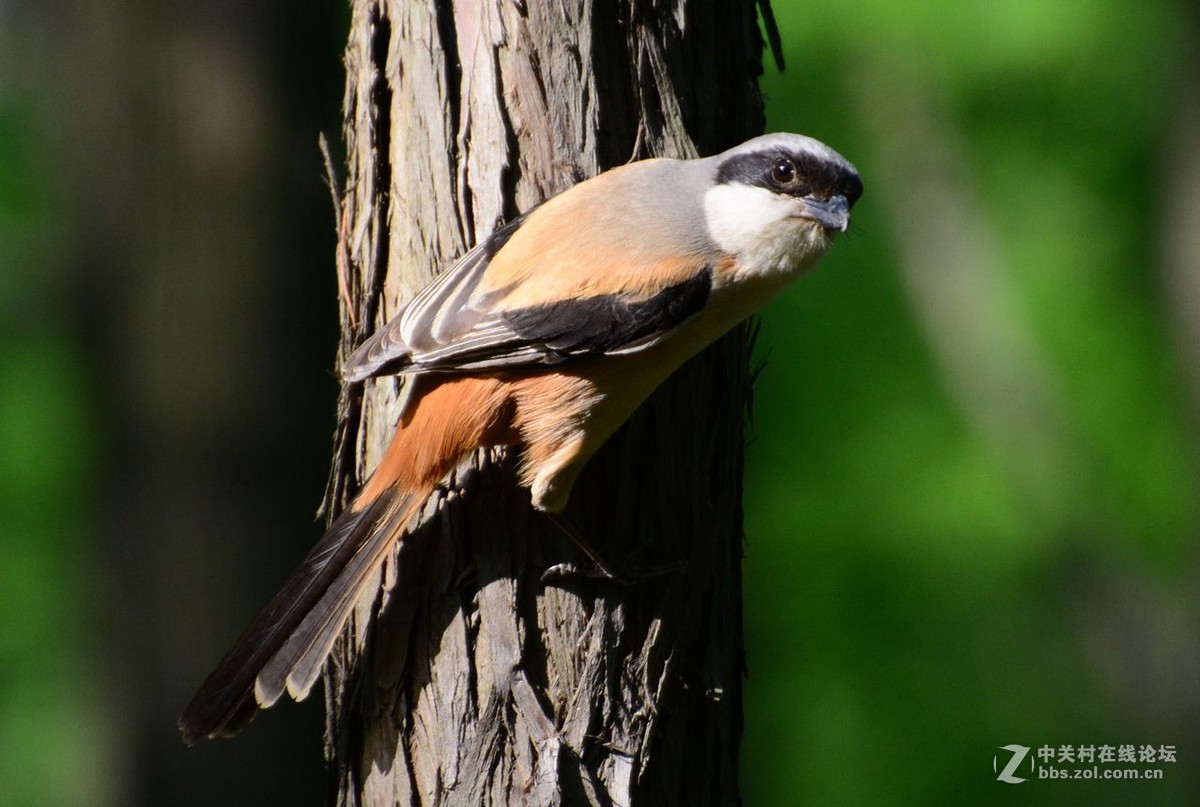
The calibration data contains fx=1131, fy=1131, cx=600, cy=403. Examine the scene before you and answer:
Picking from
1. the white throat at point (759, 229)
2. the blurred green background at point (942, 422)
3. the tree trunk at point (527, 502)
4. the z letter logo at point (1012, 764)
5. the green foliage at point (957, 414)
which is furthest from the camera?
the green foliage at point (957, 414)

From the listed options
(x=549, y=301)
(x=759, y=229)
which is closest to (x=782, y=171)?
(x=759, y=229)

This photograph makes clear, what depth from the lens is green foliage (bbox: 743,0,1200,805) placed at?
7.59 meters

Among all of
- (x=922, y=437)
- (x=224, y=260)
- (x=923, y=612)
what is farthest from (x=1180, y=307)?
(x=224, y=260)

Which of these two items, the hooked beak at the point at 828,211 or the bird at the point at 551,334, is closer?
the bird at the point at 551,334

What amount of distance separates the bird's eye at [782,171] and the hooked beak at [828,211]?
8 cm

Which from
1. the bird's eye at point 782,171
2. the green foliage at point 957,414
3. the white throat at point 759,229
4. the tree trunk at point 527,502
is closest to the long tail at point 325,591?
the tree trunk at point 527,502

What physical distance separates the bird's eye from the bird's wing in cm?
35

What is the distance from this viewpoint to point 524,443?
328 centimetres

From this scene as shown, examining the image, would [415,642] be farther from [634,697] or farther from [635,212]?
[635,212]

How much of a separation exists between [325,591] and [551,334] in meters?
0.96

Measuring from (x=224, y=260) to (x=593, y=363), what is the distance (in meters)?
2.51

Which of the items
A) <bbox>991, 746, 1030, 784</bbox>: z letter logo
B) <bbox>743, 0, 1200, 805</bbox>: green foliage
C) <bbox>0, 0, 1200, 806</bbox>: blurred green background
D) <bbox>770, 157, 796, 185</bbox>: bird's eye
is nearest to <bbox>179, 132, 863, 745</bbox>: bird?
<bbox>770, 157, 796, 185</bbox>: bird's eye

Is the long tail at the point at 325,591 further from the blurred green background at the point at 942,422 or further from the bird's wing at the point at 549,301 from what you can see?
the blurred green background at the point at 942,422

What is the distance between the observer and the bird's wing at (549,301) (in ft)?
10.4
